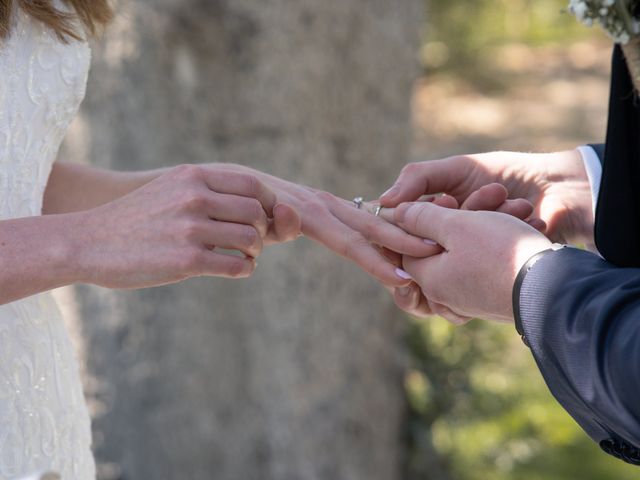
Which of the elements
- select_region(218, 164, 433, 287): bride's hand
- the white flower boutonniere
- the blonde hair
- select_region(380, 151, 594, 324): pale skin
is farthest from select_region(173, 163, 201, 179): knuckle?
the white flower boutonniere

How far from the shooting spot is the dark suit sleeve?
1.40 m

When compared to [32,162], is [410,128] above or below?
below

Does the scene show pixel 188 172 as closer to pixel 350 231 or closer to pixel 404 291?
pixel 350 231

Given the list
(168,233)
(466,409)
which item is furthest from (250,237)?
(466,409)

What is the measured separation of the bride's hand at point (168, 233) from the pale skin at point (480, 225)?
0.41 metres

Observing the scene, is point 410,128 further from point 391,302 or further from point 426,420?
point 426,420

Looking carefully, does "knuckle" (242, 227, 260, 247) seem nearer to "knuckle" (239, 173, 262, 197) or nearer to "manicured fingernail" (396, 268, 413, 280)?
"knuckle" (239, 173, 262, 197)

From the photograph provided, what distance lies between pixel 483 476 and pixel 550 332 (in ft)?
11.8

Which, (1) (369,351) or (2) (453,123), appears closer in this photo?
(1) (369,351)

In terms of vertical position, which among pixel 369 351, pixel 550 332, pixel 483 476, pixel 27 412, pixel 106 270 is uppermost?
pixel 106 270

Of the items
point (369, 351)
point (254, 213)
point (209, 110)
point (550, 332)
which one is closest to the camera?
point (550, 332)

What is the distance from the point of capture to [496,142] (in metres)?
10.2

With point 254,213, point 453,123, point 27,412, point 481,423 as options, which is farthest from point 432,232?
point 453,123

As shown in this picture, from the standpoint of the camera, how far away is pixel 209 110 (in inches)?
155
